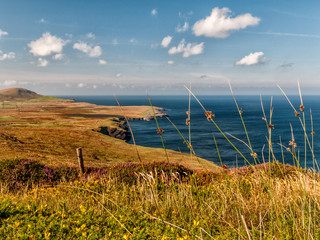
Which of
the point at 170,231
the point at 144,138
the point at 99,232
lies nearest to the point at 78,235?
the point at 99,232

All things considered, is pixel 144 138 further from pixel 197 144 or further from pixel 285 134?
pixel 285 134

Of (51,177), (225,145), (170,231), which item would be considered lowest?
(225,145)

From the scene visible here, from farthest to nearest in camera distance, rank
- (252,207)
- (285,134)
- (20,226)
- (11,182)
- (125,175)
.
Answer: (285,134), (125,175), (11,182), (252,207), (20,226)

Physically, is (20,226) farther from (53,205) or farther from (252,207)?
(252,207)

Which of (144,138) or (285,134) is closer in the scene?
(144,138)

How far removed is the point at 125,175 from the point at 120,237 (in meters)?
8.14

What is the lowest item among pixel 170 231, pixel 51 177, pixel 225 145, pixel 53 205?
pixel 225 145

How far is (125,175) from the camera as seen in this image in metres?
11.8

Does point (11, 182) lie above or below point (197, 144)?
above

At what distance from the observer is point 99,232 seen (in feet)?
13.1

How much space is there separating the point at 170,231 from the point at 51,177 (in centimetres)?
989

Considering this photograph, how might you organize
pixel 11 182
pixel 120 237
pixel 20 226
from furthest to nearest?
pixel 11 182, pixel 20 226, pixel 120 237

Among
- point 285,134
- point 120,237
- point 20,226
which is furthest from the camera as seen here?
point 285,134

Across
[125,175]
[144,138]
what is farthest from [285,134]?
[125,175]
